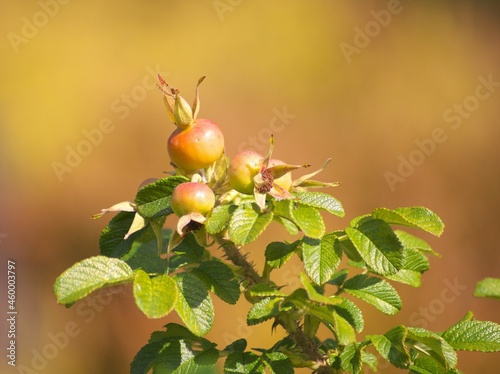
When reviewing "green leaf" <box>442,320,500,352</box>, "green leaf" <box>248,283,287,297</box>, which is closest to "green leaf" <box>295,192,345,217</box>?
"green leaf" <box>248,283,287,297</box>

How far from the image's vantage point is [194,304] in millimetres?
659

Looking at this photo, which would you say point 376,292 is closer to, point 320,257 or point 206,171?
point 320,257

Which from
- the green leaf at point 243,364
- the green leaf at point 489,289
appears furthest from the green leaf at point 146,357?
the green leaf at point 489,289

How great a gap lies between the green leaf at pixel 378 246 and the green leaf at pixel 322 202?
3 cm

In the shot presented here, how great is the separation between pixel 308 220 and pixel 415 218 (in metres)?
0.14

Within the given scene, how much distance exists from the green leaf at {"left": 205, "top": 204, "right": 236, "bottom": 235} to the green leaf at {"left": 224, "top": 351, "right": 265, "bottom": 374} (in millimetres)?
159

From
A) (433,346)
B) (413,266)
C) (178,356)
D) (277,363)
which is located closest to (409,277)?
(413,266)

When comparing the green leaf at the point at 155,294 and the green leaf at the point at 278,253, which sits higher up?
the green leaf at the point at 155,294

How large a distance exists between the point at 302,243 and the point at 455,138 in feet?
5.31

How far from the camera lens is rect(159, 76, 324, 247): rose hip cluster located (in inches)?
25.6

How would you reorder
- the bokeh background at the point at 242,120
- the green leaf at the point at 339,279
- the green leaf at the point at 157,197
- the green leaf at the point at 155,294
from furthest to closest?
the bokeh background at the point at 242,120
the green leaf at the point at 339,279
the green leaf at the point at 157,197
the green leaf at the point at 155,294

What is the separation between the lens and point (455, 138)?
2.13 metres

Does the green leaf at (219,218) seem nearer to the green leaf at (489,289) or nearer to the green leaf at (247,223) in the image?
the green leaf at (247,223)

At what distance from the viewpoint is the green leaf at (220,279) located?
685mm
